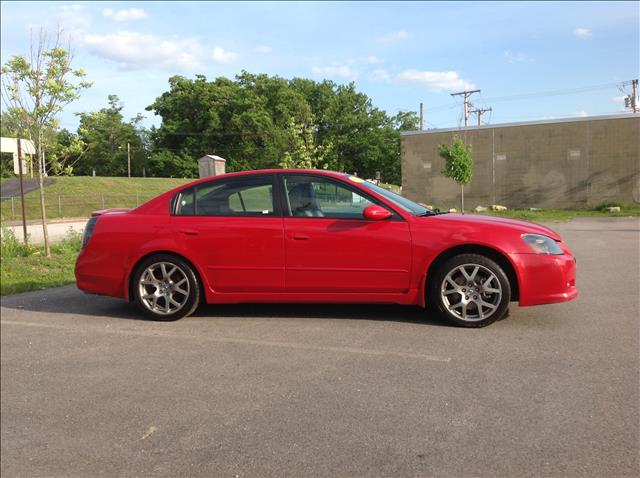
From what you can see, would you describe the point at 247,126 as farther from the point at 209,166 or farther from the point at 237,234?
the point at 237,234

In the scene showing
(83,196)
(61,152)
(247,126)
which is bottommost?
(83,196)

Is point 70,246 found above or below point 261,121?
below

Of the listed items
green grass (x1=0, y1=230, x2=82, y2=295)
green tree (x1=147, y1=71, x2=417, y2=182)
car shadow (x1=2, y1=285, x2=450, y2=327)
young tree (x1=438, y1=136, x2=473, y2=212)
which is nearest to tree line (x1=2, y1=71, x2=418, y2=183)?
green tree (x1=147, y1=71, x2=417, y2=182)

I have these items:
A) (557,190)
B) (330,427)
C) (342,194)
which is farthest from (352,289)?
(557,190)

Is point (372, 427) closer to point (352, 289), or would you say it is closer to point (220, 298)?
point (352, 289)

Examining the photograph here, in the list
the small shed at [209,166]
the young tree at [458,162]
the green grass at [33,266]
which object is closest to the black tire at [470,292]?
the green grass at [33,266]

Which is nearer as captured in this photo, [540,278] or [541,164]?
[540,278]

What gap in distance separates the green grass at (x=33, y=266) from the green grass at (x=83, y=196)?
1926cm

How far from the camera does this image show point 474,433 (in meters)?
3.05

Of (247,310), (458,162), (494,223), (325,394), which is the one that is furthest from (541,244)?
(458,162)

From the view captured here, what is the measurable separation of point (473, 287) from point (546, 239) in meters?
0.85

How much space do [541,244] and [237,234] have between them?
296 cm

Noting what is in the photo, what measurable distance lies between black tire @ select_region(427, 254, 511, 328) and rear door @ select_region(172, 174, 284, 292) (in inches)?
62.4

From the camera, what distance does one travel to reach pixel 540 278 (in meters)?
5.04
